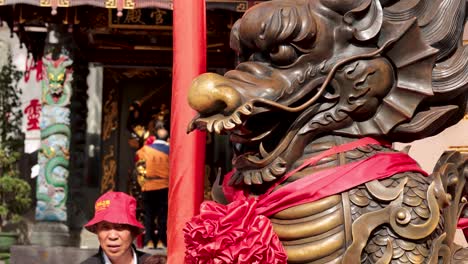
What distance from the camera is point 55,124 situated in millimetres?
8406

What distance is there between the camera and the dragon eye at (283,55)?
1812 mm

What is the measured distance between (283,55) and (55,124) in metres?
6.82

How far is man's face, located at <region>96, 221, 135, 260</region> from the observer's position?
141 inches

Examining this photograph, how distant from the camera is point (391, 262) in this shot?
1754mm

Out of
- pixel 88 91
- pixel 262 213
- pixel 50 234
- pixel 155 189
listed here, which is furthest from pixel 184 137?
pixel 88 91

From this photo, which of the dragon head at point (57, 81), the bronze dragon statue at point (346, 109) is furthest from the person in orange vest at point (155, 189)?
the bronze dragon statue at point (346, 109)

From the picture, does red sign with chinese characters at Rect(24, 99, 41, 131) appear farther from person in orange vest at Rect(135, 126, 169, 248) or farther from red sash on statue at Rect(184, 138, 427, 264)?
red sash on statue at Rect(184, 138, 427, 264)

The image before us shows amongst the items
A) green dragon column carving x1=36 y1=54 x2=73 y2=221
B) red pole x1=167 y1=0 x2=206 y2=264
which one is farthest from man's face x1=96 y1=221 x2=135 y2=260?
green dragon column carving x1=36 y1=54 x2=73 y2=221

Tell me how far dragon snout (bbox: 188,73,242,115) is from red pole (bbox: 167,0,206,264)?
0.91 metres

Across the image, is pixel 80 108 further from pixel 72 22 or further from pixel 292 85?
pixel 292 85

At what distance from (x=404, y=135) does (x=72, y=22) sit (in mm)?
6617

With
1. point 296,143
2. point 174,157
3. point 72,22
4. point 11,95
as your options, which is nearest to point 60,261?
point 72,22

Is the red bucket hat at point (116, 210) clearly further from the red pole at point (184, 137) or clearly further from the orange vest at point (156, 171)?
the orange vest at point (156, 171)

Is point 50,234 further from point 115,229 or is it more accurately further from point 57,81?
point 115,229
